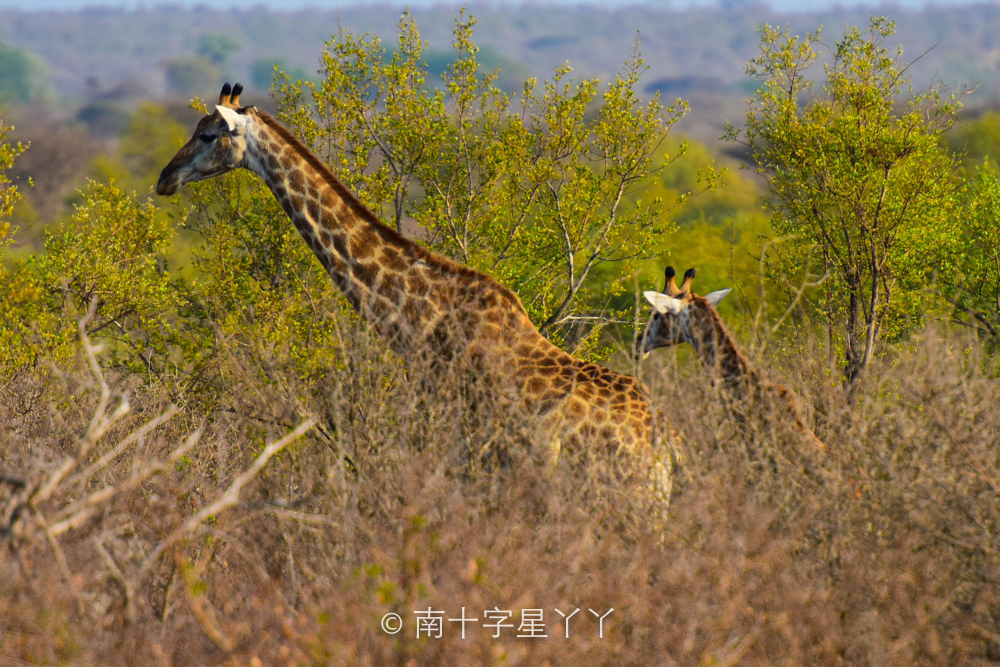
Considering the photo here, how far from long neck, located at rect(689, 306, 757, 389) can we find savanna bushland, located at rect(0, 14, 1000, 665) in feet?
0.89

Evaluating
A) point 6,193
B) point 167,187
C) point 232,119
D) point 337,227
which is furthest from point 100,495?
point 6,193

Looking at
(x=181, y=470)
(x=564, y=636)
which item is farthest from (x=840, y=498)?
(x=181, y=470)

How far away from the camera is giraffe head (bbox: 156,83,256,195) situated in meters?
8.37

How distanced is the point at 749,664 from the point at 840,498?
1.82 meters

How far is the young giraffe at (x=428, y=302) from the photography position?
24.0 feet

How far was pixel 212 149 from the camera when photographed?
27.7 feet

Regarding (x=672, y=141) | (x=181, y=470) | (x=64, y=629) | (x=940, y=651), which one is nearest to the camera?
(x=64, y=629)

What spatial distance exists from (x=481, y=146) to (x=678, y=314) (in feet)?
12.7

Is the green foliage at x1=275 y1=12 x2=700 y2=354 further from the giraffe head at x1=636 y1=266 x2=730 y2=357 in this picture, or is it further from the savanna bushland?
the giraffe head at x1=636 y1=266 x2=730 y2=357

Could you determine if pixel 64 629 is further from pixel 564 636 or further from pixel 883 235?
pixel 883 235

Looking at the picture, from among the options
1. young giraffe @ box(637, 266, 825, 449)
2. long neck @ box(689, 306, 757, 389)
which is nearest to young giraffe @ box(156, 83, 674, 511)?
young giraffe @ box(637, 266, 825, 449)

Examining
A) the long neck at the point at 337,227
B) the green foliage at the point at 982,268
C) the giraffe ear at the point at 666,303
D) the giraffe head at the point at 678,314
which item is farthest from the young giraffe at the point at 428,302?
the green foliage at the point at 982,268

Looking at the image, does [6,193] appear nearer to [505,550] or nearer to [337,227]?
[337,227]

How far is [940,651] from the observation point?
4988 millimetres
